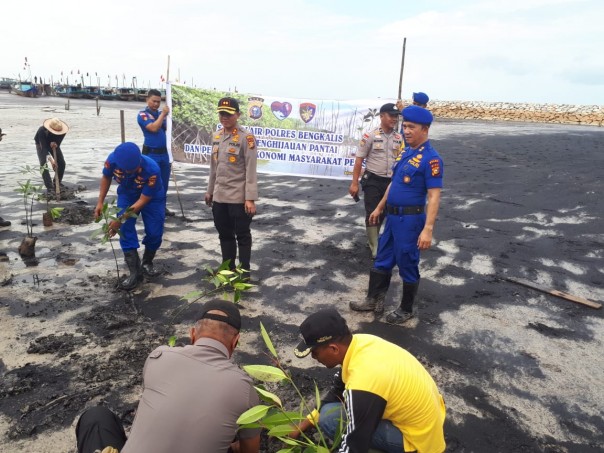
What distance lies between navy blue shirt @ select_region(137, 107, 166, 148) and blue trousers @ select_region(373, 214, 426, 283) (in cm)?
399

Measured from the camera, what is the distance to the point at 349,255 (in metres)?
5.71

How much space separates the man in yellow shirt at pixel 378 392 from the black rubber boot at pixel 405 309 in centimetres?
179

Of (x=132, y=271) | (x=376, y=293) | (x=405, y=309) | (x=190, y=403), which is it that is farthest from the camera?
(x=132, y=271)

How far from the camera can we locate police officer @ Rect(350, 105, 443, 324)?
11.5ft

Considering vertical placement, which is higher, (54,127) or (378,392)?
(54,127)

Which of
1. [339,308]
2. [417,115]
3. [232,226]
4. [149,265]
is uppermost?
[417,115]

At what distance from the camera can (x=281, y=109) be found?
6586 millimetres

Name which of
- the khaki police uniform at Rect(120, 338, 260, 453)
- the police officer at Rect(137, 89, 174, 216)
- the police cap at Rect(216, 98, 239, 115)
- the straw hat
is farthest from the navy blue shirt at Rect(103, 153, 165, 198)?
the straw hat

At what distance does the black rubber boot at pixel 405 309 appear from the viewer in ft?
12.9

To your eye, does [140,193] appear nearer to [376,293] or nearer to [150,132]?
[150,132]

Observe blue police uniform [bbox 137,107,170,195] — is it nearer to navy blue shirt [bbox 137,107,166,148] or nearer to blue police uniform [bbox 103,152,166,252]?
navy blue shirt [bbox 137,107,166,148]

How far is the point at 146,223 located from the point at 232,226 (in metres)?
0.94

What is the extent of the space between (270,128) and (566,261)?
4.49 metres

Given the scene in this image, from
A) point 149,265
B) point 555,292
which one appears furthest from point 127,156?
point 555,292
